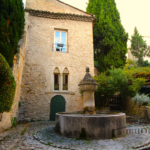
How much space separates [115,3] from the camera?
52.5 feet

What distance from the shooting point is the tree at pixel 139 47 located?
1902 centimetres

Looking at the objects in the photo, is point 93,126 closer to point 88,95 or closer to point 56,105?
point 88,95

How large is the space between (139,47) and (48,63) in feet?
47.3

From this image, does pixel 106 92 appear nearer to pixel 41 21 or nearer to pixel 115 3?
pixel 41 21

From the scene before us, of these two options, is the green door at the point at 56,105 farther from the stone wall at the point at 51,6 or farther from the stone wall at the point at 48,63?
the stone wall at the point at 51,6

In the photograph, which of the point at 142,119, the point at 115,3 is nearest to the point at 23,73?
the point at 142,119

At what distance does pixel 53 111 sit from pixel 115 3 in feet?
44.1

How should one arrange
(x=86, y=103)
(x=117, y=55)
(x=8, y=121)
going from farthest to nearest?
(x=117, y=55)
(x=8, y=121)
(x=86, y=103)

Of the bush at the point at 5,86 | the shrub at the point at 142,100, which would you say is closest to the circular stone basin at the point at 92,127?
the bush at the point at 5,86

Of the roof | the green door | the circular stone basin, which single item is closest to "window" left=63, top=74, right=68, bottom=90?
the green door

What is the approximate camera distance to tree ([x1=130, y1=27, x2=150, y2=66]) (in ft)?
62.4

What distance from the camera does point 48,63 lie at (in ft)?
33.5

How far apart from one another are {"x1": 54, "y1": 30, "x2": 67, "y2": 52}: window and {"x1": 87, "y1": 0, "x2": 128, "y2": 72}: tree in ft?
14.7

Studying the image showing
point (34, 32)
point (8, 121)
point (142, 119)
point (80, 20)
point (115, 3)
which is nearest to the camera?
point (8, 121)
